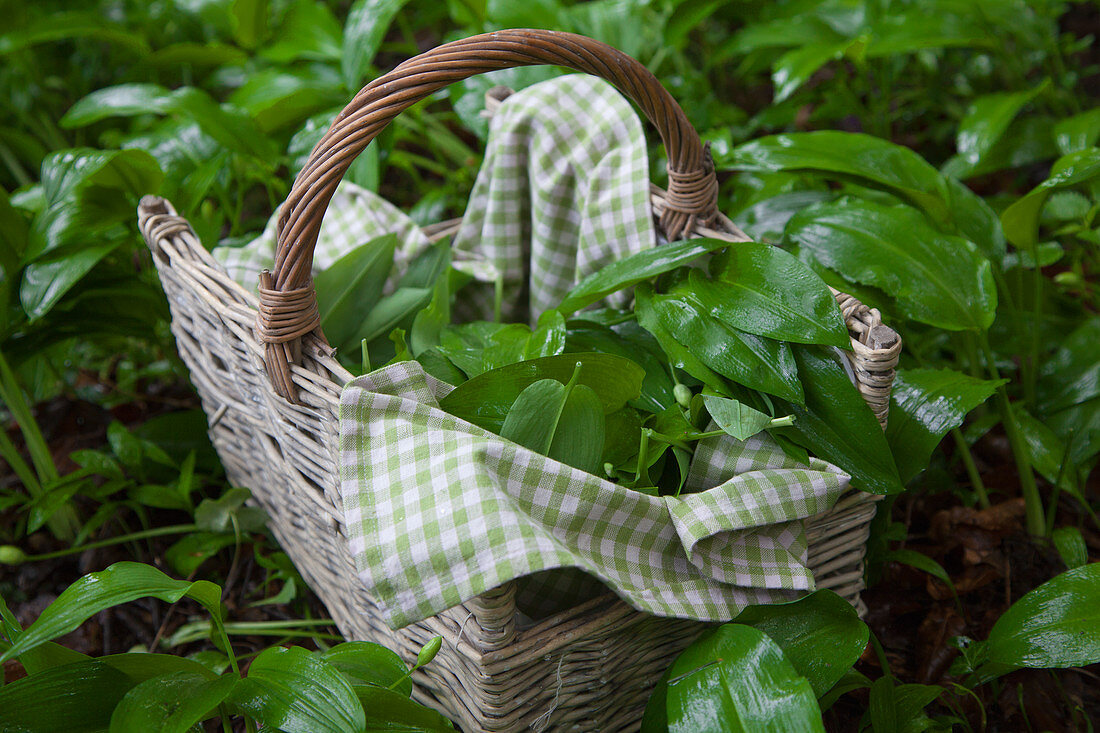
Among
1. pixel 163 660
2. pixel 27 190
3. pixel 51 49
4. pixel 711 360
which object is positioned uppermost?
pixel 51 49

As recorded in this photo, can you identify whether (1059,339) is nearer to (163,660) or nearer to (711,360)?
(711,360)

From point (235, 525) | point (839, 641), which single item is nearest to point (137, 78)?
point (235, 525)

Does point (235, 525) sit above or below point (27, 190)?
below

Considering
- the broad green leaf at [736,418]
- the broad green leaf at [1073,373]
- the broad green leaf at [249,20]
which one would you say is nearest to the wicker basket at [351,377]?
the broad green leaf at [736,418]

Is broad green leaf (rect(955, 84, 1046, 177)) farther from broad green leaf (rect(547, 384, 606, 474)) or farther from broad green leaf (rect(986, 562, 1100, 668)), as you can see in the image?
broad green leaf (rect(547, 384, 606, 474))

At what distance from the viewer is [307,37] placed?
57.8 inches

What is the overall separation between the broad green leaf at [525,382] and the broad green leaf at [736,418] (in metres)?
0.08

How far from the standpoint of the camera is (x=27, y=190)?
1.31m

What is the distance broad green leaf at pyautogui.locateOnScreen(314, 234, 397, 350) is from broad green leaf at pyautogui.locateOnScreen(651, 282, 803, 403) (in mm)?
343

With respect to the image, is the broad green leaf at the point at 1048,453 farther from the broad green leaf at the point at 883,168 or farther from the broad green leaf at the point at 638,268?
the broad green leaf at the point at 638,268

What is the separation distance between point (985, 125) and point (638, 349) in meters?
0.74

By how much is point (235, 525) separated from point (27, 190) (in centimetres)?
69

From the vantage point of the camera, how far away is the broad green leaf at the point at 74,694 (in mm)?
646

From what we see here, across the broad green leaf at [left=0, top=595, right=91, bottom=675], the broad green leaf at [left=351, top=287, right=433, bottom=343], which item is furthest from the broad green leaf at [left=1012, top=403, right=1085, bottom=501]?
the broad green leaf at [left=0, top=595, right=91, bottom=675]
